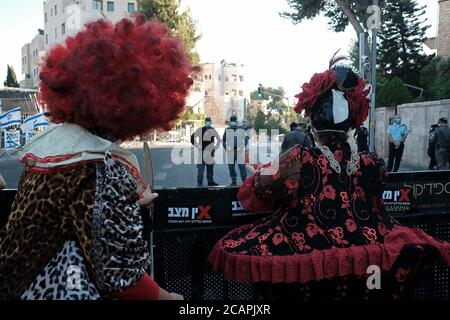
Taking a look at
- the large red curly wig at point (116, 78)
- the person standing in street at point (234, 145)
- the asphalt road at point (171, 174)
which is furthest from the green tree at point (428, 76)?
the large red curly wig at point (116, 78)

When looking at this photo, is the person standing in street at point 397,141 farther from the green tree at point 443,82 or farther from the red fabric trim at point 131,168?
the red fabric trim at point 131,168

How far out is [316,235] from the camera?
201 cm

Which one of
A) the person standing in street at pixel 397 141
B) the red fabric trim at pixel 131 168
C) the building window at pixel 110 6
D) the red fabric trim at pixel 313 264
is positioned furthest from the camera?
the building window at pixel 110 6

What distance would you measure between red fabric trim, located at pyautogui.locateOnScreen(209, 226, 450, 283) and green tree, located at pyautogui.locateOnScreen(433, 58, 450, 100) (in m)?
21.7

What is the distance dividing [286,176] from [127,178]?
3.12ft

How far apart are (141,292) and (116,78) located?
655 millimetres

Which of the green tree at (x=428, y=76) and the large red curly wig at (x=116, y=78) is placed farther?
the green tree at (x=428, y=76)

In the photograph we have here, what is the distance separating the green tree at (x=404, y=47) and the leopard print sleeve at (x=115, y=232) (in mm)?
31517

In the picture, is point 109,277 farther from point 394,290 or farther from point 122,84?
point 394,290

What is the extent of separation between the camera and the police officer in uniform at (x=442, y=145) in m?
11.2

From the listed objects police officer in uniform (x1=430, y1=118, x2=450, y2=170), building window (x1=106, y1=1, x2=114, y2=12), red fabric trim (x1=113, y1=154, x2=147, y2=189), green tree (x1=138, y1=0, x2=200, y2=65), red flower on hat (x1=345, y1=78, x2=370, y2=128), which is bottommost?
police officer in uniform (x1=430, y1=118, x2=450, y2=170)

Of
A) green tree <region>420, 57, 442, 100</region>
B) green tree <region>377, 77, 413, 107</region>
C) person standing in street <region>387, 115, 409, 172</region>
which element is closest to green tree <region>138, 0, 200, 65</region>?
green tree <region>377, 77, 413, 107</region>

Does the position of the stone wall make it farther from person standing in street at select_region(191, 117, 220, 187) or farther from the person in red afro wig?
the person in red afro wig

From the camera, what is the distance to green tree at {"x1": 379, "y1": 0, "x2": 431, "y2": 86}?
29.6 m
